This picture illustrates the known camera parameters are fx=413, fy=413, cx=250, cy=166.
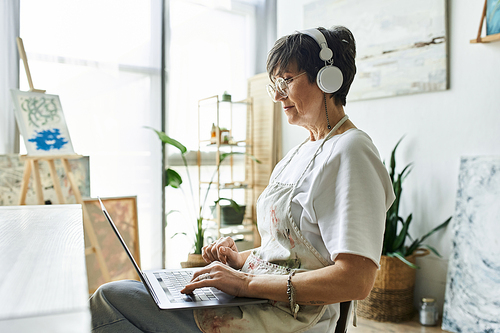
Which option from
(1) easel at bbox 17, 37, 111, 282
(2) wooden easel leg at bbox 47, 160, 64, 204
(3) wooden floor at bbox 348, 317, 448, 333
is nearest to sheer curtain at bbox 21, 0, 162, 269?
(1) easel at bbox 17, 37, 111, 282

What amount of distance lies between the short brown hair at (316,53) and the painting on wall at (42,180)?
6.88ft

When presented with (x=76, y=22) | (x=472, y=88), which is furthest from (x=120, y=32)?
(x=472, y=88)

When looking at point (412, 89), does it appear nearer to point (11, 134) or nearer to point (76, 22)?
point (76, 22)

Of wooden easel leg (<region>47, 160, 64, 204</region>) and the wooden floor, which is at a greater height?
wooden easel leg (<region>47, 160, 64, 204</region>)

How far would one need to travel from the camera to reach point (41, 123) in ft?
8.25

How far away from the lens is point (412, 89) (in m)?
2.67

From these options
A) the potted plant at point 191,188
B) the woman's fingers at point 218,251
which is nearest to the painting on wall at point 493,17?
the potted plant at point 191,188

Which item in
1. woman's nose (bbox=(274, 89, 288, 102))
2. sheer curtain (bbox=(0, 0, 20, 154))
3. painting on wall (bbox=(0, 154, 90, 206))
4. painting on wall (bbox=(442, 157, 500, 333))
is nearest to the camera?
woman's nose (bbox=(274, 89, 288, 102))

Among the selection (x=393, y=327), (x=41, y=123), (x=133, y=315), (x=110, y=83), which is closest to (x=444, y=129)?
(x=393, y=327)

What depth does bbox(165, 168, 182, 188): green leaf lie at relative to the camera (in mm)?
3344

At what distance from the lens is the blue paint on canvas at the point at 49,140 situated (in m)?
2.49

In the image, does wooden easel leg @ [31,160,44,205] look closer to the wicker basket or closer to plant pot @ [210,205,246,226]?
plant pot @ [210,205,246,226]

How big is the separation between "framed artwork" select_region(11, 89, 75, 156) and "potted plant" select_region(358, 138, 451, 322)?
203 cm

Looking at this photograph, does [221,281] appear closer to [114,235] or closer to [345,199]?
[345,199]
